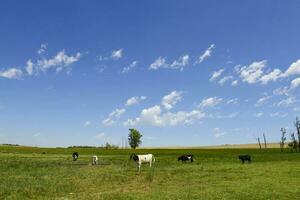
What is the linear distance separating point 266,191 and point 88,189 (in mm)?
12233

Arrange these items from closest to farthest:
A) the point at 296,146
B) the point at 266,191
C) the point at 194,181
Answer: the point at 266,191
the point at 194,181
the point at 296,146

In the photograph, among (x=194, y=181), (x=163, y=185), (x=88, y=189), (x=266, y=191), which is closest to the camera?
(x=266, y=191)

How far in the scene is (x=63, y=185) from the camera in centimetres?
3017

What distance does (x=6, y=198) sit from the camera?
24219 millimetres

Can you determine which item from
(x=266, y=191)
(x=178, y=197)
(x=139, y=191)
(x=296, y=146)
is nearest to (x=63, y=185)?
(x=139, y=191)

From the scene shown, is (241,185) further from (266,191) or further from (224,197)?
(224,197)

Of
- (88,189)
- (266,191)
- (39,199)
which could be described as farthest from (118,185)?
(266,191)

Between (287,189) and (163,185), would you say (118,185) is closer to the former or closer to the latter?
(163,185)

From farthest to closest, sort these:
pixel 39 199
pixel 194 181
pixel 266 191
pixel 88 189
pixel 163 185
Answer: pixel 194 181 → pixel 163 185 → pixel 88 189 → pixel 266 191 → pixel 39 199

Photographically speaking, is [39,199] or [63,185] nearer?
[39,199]

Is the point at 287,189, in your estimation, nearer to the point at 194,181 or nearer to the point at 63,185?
the point at 194,181

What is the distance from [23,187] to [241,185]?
1578cm

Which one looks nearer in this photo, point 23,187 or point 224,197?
point 224,197

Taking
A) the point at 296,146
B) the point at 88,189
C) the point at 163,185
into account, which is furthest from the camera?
the point at 296,146
